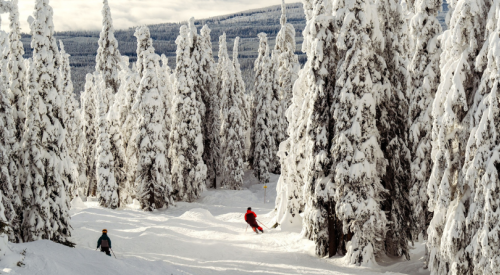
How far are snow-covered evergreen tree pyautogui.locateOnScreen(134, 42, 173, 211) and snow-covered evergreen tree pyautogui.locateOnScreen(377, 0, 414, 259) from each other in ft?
61.6

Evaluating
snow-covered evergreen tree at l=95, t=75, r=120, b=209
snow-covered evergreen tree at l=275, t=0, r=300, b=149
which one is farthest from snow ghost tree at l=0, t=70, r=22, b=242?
snow-covered evergreen tree at l=275, t=0, r=300, b=149

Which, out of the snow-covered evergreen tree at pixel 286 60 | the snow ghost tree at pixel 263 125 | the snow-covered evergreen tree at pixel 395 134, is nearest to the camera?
the snow-covered evergreen tree at pixel 395 134

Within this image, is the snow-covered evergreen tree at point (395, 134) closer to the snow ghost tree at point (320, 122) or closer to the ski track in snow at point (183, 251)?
the ski track in snow at point (183, 251)

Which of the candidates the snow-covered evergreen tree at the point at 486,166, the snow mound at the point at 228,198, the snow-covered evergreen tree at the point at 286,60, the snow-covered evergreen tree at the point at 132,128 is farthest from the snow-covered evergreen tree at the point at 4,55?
the snow-covered evergreen tree at the point at 286,60

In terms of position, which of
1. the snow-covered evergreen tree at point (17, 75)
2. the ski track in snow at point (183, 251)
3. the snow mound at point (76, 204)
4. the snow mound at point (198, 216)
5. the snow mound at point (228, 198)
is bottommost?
the snow mound at point (228, 198)

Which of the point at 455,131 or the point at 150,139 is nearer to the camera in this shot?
the point at 455,131

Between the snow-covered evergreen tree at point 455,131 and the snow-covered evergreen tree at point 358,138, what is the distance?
3563mm

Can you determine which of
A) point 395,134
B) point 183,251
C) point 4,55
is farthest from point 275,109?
point 4,55

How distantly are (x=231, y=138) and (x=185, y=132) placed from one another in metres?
7.57

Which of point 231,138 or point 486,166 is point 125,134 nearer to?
point 231,138

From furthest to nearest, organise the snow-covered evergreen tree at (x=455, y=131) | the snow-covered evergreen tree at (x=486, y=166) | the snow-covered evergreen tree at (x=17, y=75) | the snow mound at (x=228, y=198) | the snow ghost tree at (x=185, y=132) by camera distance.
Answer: the snow mound at (x=228, y=198) → the snow ghost tree at (x=185, y=132) → the snow-covered evergreen tree at (x=17, y=75) → the snow-covered evergreen tree at (x=455, y=131) → the snow-covered evergreen tree at (x=486, y=166)

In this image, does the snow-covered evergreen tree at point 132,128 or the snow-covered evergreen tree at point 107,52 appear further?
the snow-covered evergreen tree at point 107,52

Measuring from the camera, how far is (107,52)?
141ft

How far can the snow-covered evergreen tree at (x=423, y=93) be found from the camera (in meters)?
19.0
